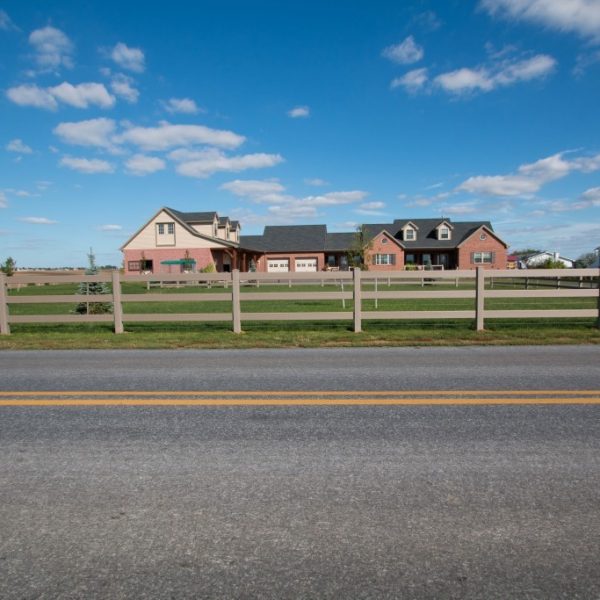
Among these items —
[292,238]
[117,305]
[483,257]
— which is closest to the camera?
[117,305]

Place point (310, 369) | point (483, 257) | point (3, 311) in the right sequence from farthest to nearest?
point (483, 257), point (3, 311), point (310, 369)

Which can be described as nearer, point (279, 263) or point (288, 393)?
point (288, 393)

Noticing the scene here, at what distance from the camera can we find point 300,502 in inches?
116

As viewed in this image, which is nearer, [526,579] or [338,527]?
[526,579]

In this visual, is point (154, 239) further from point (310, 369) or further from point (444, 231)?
point (310, 369)

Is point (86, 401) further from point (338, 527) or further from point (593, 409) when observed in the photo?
point (593, 409)

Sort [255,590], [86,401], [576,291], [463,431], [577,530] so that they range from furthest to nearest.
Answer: [576,291], [86,401], [463,431], [577,530], [255,590]

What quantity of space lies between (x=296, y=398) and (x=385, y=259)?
50.4 metres

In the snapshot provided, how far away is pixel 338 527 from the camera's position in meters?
2.65

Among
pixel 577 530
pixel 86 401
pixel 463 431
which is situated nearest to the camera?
pixel 577 530

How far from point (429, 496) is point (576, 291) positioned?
9530 mm

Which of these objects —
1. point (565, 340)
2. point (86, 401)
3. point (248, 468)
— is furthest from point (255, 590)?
point (565, 340)

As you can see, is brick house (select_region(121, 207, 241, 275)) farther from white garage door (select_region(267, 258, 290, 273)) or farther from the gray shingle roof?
white garage door (select_region(267, 258, 290, 273))

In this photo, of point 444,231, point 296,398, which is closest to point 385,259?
point 444,231
